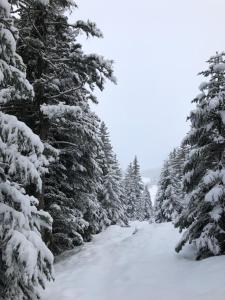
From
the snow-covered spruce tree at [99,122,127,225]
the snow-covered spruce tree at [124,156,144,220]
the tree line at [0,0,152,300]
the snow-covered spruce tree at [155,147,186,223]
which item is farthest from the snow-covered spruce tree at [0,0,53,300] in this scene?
the snow-covered spruce tree at [124,156,144,220]

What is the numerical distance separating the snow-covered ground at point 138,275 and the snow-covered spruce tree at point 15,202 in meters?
3.24

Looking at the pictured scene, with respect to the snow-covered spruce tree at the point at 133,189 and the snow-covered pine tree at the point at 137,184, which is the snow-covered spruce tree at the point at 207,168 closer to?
the snow-covered spruce tree at the point at 133,189

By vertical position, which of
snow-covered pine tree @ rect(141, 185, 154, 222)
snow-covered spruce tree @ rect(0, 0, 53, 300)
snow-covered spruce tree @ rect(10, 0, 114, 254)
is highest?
snow-covered pine tree @ rect(141, 185, 154, 222)

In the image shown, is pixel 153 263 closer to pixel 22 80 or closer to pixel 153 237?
pixel 153 237

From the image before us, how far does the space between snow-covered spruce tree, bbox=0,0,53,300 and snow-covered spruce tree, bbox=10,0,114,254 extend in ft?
10.4

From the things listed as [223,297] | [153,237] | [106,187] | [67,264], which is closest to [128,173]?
[106,187]

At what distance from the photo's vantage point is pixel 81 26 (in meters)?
12.9

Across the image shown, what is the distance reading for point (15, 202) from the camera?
25.7 feet

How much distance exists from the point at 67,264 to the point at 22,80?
31.1 ft

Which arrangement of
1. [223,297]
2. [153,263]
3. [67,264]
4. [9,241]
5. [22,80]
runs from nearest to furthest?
[9,241], [22,80], [223,297], [153,263], [67,264]

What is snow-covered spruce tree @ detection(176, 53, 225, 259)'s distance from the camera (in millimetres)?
12555

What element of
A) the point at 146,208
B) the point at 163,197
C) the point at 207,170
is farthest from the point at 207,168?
the point at 146,208

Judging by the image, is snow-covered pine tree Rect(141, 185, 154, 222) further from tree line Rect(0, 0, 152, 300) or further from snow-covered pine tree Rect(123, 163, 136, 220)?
tree line Rect(0, 0, 152, 300)

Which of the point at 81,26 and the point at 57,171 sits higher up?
the point at 81,26
